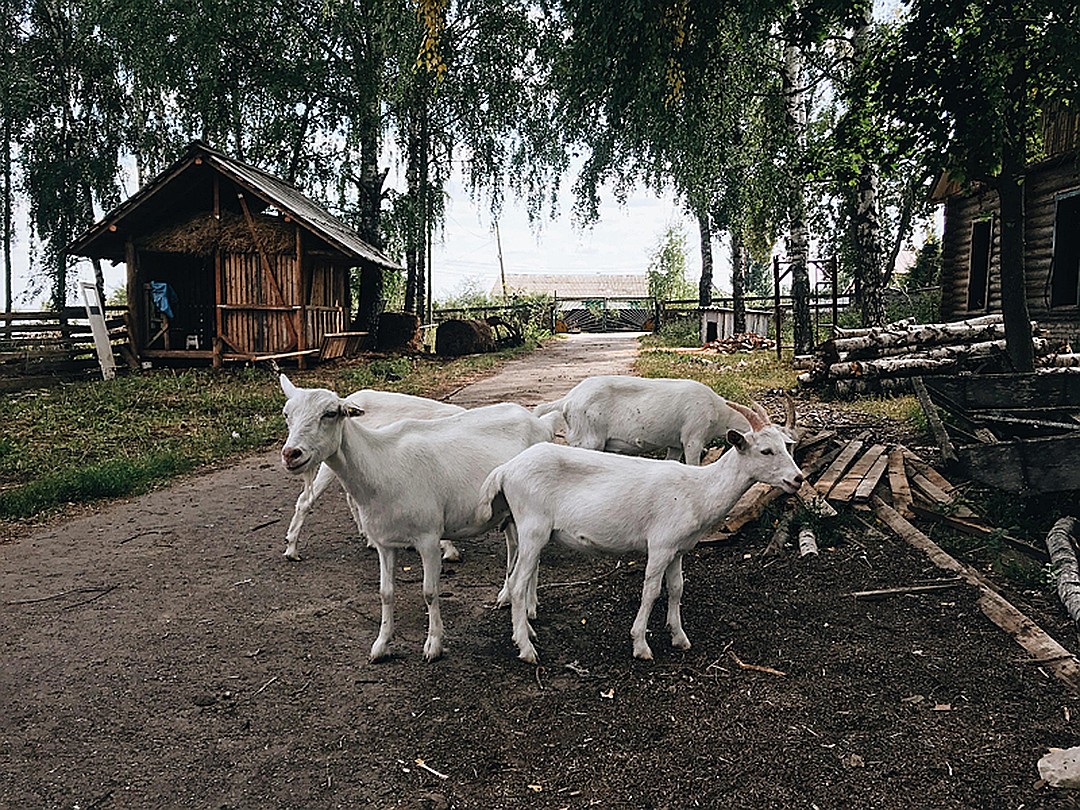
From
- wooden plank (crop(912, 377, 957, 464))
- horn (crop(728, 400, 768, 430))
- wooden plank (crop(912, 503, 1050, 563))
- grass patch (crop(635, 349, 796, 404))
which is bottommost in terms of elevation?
wooden plank (crop(912, 503, 1050, 563))

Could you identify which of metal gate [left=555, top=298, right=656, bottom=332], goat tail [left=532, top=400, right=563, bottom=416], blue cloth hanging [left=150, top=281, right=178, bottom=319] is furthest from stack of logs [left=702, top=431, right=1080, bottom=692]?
metal gate [left=555, top=298, right=656, bottom=332]

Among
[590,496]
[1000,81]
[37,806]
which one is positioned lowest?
[37,806]

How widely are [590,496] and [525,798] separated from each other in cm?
175

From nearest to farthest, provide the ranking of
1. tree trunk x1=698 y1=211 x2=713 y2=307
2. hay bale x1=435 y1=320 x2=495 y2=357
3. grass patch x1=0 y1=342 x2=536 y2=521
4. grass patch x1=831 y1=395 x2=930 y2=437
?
grass patch x1=0 y1=342 x2=536 y2=521 → grass patch x1=831 y1=395 x2=930 y2=437 → hay bale x1=435 y1=320 x2=495 y2=357 → tree trunk x1=698 y1=211 x2=713 y2=307

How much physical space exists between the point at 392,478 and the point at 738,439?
6.58 ft

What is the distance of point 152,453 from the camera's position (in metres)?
9.70

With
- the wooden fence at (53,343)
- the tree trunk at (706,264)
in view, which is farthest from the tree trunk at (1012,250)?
the tree trunk at (706,264)

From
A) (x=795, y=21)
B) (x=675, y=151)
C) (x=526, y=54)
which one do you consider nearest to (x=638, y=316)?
(x=526, y=54)

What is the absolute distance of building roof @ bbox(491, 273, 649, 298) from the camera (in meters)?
77.8

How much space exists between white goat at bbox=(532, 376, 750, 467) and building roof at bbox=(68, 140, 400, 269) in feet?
42.5

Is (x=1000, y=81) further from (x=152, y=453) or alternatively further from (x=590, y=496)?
(x=152, y=453)

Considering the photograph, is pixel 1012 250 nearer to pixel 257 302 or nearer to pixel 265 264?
pixel 265 264

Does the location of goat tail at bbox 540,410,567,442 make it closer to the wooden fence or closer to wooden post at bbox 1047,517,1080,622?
wooden post at bbox 1047,517,1080,622

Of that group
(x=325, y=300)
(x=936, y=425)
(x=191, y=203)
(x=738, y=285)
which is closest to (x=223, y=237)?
(x=191, y=203)
